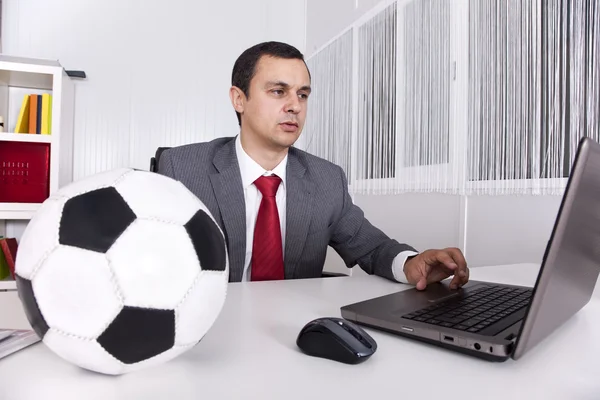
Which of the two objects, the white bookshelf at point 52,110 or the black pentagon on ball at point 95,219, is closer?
the black pentagon on ball at point 95,219

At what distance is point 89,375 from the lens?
502mm

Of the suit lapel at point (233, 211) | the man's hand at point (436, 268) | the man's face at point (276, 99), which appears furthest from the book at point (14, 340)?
the man's face at point (276, 99)

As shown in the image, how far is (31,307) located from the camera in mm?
476

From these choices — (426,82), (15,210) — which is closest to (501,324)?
(426,82)

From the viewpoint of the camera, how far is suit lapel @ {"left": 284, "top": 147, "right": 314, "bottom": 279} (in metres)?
1.58

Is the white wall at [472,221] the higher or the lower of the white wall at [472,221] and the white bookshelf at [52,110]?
the lower

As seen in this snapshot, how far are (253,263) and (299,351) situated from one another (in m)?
0.92

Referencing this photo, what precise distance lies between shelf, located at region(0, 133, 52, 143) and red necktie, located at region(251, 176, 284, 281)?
1962 mm

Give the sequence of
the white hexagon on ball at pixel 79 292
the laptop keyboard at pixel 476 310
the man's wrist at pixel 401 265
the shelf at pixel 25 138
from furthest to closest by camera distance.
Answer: the shelf at pixel 25 138
the man's wrist at pixel 401 265
the laptop keyboard at pixel 476 310
the white hexagon on ball at pixel 79 292

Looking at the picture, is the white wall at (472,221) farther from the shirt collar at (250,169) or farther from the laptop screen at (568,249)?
the laptop screen at (568,249)

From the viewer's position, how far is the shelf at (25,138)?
9.00 feet

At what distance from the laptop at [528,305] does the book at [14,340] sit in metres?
0.45

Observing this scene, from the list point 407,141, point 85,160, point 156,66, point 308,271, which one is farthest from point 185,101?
point 308,271

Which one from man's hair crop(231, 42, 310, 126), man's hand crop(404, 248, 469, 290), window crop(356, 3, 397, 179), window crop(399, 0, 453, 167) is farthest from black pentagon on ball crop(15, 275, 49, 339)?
window crop(356, 3, 397, 179)
